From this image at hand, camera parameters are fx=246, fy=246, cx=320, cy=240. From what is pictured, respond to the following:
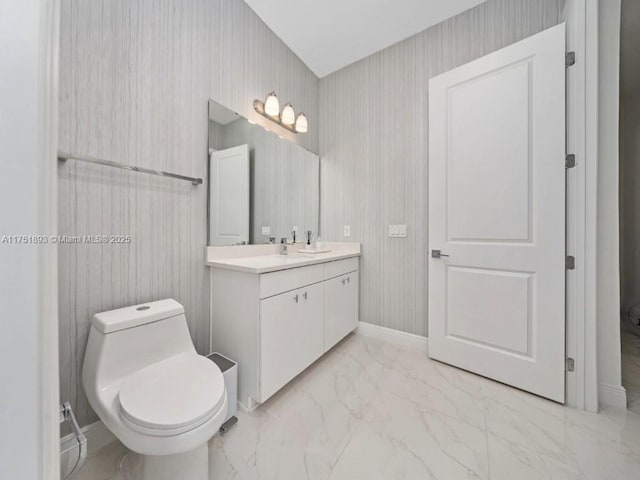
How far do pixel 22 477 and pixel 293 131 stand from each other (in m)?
2.30

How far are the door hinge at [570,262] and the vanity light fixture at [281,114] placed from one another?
81.2 inches

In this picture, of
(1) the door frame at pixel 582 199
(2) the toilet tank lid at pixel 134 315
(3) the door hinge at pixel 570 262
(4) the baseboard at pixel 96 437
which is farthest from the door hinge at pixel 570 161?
(4) the baseboard at pixel 96 437

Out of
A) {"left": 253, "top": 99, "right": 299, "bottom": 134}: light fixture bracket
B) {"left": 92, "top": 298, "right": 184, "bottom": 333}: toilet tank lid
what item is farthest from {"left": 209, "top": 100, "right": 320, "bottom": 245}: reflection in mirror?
{"left": 92, "top": 298, "right": 184, "bottom": 333}: toilet tank lid

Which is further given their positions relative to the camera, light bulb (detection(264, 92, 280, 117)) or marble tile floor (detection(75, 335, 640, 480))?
light bulb (detection(264, 92, 280, 117))

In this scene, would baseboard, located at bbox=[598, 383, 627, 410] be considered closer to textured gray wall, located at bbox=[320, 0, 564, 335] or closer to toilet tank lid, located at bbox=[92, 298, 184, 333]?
textured gray wall, located at bbox=[320, 0, 564, 335]

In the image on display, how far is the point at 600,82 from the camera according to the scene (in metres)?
1.34

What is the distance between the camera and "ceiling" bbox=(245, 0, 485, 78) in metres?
1.74

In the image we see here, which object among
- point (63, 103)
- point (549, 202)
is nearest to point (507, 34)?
point (549, 202)

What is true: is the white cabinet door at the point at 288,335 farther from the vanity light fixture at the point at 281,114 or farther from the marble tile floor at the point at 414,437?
the vanity light fixture at the point at 281,114

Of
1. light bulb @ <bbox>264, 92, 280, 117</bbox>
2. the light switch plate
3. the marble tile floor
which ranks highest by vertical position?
light bulb @ <bbox>264, 92, 280, 117</bbox>

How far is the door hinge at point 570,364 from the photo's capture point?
4.42 ft

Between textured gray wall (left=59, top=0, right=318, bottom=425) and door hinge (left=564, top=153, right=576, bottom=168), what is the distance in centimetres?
202

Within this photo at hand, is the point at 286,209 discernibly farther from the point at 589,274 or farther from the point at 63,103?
the point at 589,274

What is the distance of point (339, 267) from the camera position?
77.7 inches
